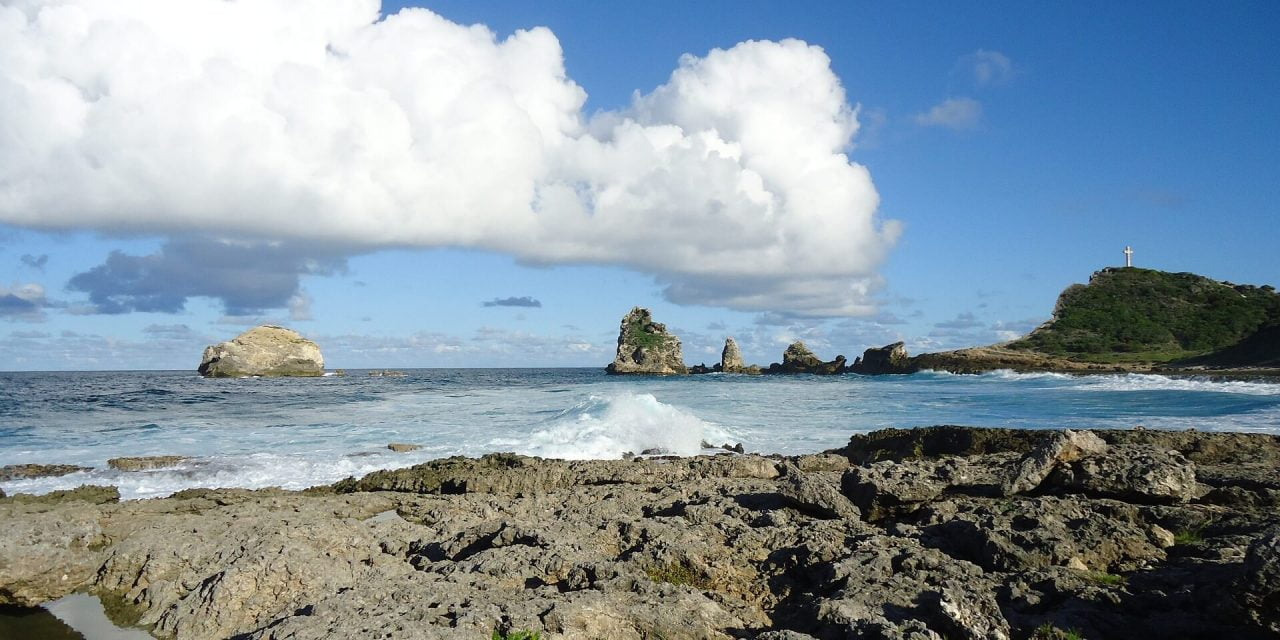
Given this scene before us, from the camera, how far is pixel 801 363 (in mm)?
124750

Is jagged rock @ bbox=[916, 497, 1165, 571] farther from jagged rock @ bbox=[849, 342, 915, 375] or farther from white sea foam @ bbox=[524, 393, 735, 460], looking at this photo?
jagged rock @ bbox=[849, 342, 915, 375]

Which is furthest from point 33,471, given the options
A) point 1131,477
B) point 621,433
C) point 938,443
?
point 1131,477

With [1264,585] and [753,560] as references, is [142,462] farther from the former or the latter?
[1264,585]

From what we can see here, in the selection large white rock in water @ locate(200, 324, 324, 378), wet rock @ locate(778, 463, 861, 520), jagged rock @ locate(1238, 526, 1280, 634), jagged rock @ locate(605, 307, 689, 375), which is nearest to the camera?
jagged rock @ locate(1238, 526, 1280, 634)

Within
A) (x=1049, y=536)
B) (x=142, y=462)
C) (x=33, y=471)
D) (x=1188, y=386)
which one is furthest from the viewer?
(x=1188, y=386)

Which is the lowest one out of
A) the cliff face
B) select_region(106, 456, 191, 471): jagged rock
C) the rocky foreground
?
select_region(106, 456, 191, 471): jagged rock

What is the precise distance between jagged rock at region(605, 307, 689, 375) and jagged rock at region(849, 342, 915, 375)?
3078cm

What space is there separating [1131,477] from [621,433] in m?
17.3

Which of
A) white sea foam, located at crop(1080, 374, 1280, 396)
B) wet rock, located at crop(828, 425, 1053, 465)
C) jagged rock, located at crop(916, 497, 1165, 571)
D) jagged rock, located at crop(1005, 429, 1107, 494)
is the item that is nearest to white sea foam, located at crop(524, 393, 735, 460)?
wet rock, located at crop(828, 425, 1053, 465)

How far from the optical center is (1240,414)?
2911cm

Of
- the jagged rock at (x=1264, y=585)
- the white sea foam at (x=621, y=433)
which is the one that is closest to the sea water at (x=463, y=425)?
the white sea foam at (x=621, y=433)

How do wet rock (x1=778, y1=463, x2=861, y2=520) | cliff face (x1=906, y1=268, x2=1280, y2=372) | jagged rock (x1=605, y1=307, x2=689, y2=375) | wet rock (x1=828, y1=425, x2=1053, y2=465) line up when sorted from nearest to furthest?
wet rock (x1=778, y1=463, x2=861, y2=520)
wet rock (x1=828, y1=425, x2=1053, y2=465)
cliff face (x1=906, y1=268, x2=1280, y2=372)
jagged rock (x1=605, y1=307, x2=689, y2=375)

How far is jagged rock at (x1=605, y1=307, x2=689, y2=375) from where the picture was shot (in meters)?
124

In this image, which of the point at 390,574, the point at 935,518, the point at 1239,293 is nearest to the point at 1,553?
the point at 390,574
